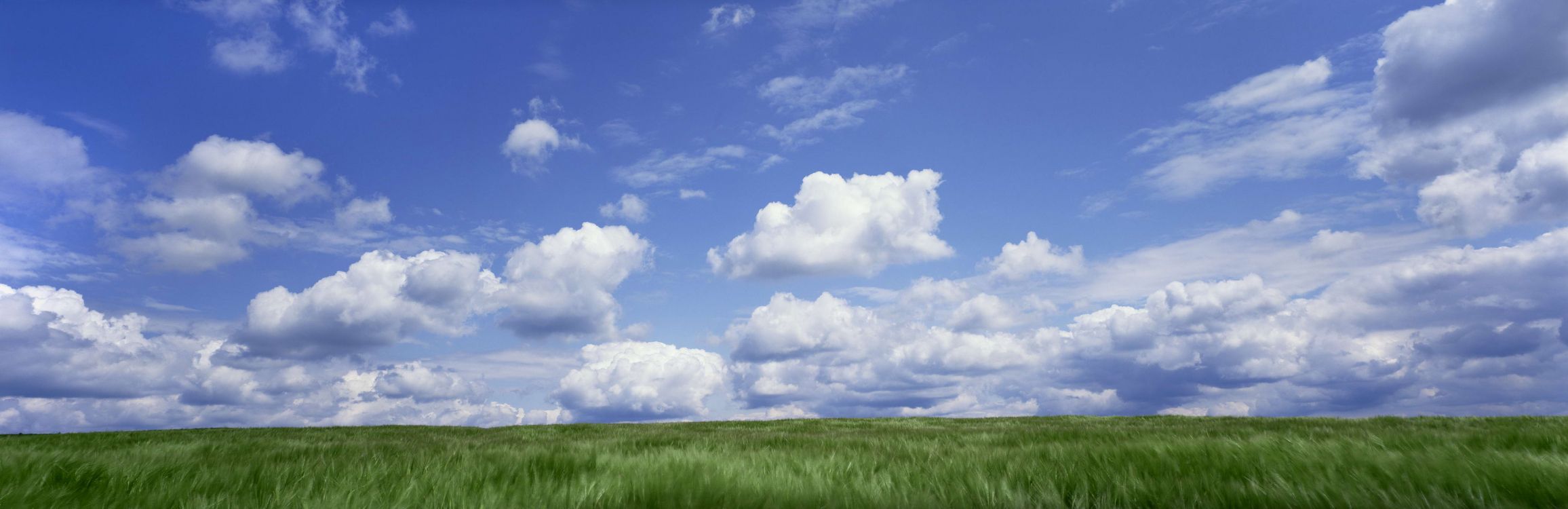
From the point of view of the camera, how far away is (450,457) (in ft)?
19.1

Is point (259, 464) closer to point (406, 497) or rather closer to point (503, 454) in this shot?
point (503, 454)

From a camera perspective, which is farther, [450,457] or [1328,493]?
[450,457]

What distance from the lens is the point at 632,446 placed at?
293 inches

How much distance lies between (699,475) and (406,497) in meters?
1.37

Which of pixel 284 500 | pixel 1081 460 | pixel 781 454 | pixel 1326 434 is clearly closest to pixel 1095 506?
pixel 1081 460

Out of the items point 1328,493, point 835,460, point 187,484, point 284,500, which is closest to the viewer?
point 1328,493

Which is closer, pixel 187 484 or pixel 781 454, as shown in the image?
pixel 187 484

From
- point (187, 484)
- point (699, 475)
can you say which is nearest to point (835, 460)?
point (699, 475)

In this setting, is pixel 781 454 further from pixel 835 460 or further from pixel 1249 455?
pixel 1249 455

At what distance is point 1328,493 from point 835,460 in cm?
286

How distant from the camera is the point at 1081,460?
471cm

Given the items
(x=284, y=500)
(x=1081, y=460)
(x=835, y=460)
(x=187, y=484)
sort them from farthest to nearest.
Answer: (x=835, y=460)
(x=1081, y=460)
(x=187, y=484)
(x=284, y=500)

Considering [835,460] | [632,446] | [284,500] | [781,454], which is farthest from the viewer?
[632,446]

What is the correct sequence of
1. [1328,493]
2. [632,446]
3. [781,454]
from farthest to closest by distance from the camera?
1. [632,446]
2. [781,454]
3. [1328,493]
